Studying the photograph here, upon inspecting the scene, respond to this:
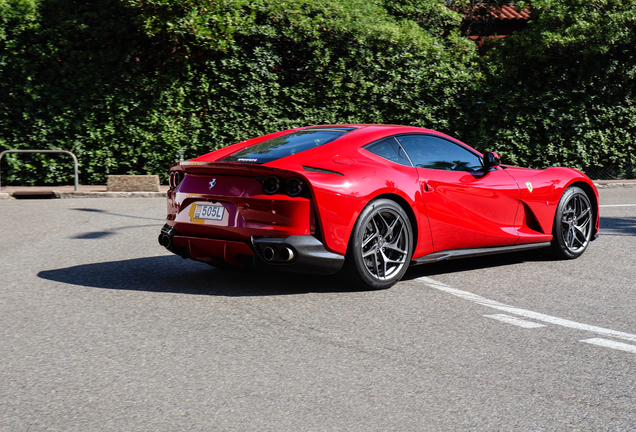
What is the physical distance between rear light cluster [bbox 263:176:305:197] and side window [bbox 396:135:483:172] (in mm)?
1327

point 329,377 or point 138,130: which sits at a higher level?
point 138,130

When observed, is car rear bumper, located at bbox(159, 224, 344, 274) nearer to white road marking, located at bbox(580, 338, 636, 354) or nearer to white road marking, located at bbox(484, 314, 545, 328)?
white road marking, located at bbox(484, 314, 545, 328)

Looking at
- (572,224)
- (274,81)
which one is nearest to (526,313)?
(572,224)

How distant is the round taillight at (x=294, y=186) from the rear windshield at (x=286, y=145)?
28cm

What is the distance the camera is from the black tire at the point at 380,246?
5531mm

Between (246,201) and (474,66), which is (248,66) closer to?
(474,66)

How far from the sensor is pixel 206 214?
5.57 metres

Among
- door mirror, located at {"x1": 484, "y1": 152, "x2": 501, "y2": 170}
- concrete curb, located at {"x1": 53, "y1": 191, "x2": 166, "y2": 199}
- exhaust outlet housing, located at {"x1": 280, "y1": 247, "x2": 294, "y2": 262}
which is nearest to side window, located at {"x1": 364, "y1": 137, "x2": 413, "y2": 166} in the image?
door mirror, located at {"x1": 484, "y1": 152, "x2": 501, "y2": 170}

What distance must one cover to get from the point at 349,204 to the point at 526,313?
1547 millimetres

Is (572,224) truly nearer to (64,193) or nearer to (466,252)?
(466,252)

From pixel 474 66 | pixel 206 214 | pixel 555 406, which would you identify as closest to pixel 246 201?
pixel 206 214

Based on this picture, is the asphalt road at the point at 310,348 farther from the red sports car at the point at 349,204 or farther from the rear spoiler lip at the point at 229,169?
the rear spoiler lip at the point at 229,169

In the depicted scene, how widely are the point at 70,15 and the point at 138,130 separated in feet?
8.84

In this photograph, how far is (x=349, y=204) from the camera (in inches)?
214
